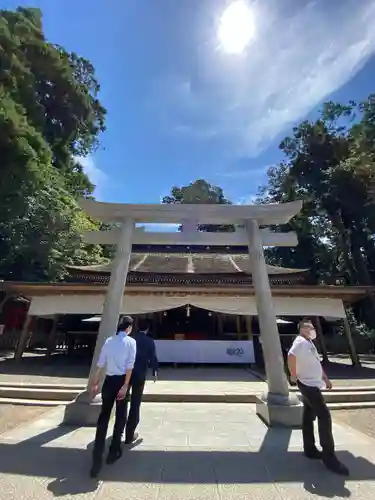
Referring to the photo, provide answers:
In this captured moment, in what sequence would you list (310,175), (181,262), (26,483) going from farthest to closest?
(310,175) < (181,262) < (26,483)

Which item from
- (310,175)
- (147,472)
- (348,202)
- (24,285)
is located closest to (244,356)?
(24,285)

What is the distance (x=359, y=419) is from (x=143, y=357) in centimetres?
432

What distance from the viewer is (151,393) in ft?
23.5

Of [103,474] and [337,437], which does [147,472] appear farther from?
[337,437]

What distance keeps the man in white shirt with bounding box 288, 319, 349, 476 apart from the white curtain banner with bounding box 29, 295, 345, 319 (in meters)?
8.45

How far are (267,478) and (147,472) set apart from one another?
1.20 m

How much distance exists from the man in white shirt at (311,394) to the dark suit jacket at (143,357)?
1.84 m

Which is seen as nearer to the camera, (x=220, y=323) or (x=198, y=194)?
(x=220, y=323)

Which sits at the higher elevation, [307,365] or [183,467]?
[307,365]

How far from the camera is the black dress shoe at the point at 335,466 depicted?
127 inches

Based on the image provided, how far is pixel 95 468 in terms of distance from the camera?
3170 millimetres

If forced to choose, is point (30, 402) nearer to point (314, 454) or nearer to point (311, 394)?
point (314, 454)

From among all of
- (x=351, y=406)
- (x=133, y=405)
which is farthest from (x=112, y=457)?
(x=351, y=406)

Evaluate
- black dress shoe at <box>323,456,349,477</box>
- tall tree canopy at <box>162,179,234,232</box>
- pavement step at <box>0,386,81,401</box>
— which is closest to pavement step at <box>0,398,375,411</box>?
pavement step at <box>0,386,81,401</box>
